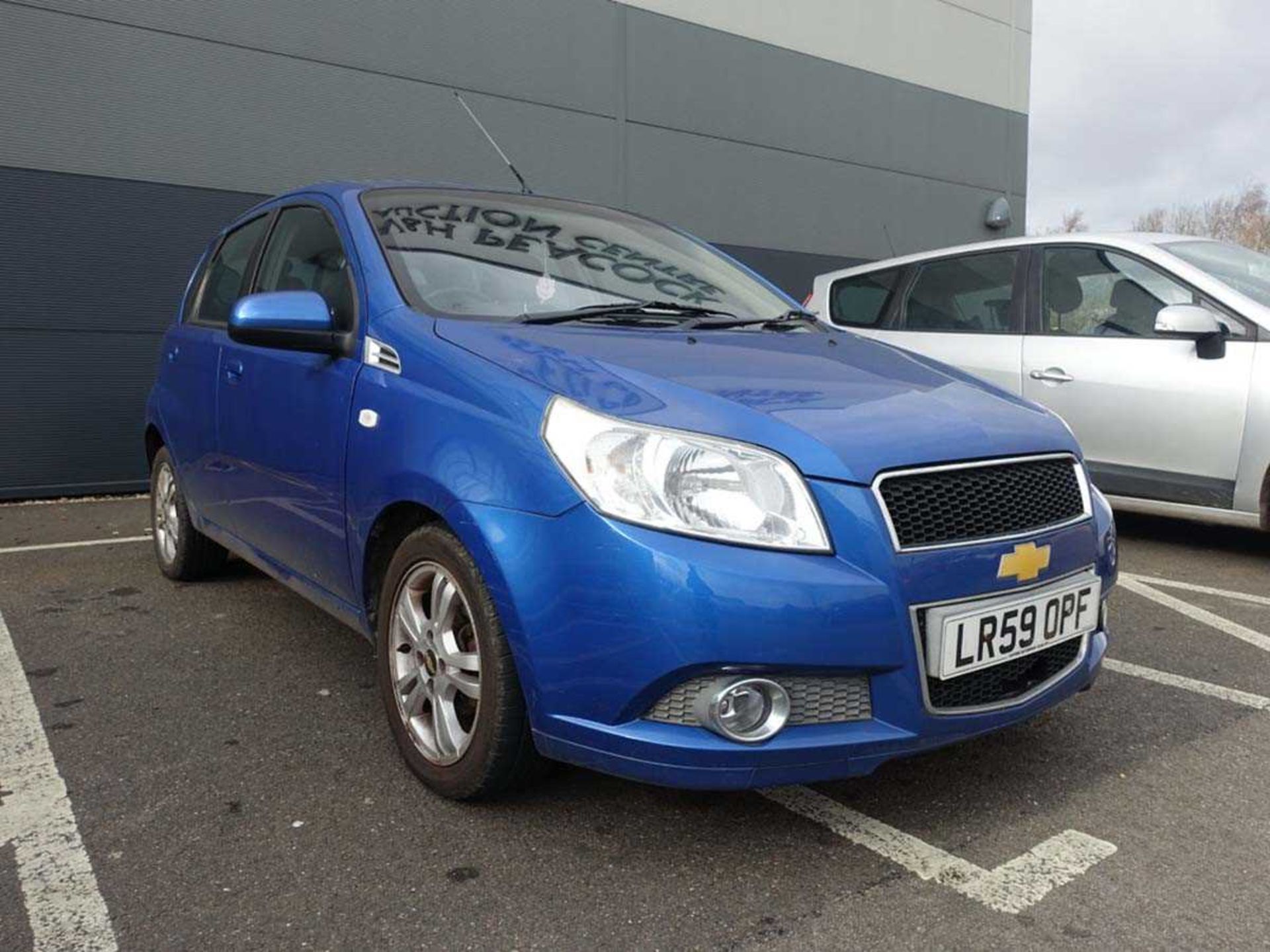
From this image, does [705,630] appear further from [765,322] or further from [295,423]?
[295,423]

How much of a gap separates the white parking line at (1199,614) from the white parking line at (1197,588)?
0.13 feet

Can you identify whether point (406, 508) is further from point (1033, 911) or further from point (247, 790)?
point (1033, 911)

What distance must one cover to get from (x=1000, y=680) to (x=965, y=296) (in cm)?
424

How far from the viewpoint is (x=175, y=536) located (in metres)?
4.63

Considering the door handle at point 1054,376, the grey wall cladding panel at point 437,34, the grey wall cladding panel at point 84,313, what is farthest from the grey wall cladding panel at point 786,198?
the door handle at point 1054,376

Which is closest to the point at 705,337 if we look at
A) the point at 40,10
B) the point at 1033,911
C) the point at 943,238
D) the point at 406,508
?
the point at 406,508

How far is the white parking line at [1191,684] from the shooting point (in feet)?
10.4

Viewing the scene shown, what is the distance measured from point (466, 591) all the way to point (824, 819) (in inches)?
38.4

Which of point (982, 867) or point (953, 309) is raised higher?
point (953, 309)

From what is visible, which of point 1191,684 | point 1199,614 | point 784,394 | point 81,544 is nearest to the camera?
point 784,394

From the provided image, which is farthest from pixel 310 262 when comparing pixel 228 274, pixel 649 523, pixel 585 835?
pixel 585 835

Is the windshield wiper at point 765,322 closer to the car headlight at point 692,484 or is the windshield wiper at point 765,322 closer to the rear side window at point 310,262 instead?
the car headlight at point 692,484

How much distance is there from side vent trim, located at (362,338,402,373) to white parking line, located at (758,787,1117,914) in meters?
1.46

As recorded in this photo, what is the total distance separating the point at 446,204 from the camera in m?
3.34
